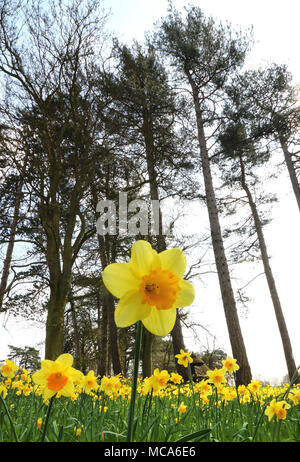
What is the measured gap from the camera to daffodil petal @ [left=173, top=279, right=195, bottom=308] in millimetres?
747

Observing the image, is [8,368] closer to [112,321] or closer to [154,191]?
[154,191]

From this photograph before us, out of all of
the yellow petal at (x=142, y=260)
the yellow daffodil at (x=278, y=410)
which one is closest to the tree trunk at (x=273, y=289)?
the yellow daffodil at (x=278, y=410)

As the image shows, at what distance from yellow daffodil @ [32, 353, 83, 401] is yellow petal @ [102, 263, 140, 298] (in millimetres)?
427

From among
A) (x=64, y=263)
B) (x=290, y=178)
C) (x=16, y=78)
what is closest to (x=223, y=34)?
(x=290, y=178)

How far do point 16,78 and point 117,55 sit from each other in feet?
10.1

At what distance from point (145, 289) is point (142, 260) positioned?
0.07 metres

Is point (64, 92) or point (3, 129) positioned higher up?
point (64, 92)

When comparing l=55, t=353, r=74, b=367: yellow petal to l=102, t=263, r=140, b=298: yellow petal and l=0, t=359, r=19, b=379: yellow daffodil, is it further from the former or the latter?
l=0, t=359, r=19, b=379: yellow daffodil

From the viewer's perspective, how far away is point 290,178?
11047mm

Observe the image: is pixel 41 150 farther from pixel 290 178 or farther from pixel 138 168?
pixel 290 178

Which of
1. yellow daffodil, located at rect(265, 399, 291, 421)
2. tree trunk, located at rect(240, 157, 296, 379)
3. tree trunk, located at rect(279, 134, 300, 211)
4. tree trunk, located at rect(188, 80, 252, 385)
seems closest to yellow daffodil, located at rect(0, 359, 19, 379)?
yellow daffodil, located at rect(265, 399, 291, 421)

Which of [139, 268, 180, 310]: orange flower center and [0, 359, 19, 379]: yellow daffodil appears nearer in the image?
[139, 268, 180, 310]: orange flower center

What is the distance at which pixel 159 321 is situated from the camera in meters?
0.73

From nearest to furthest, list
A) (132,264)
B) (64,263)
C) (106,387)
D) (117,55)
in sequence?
(132,264) < (106,387) < (64,263) < (117,55)
